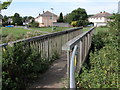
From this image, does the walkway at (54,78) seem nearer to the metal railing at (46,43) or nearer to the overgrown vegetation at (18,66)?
the overgrown vegetation at (18,66)

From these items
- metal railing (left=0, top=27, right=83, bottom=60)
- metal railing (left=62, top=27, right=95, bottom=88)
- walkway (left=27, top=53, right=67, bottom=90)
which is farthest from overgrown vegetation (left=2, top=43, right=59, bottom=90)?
metal railing (left=62, top=27, right=95, bottom=88)

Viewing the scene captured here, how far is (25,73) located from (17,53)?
1.58 ft

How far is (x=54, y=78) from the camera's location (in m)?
4.15

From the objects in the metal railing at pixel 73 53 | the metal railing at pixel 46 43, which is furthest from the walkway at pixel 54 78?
the metal railing at pixel 46 43

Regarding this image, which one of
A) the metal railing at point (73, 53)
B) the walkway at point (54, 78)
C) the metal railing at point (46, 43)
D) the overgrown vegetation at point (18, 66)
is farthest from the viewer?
the metal railing at point (46, 43)

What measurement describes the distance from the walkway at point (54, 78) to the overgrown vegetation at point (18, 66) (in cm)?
23

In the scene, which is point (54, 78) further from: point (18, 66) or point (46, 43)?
point (46, 43)

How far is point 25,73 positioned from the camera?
3.62m

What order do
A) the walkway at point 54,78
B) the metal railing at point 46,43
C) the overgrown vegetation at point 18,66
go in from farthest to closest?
the metal railing at point 46,43, the walkway at point 54,78, the overgrown vegetation at point 18,66

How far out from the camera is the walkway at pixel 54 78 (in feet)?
12.1

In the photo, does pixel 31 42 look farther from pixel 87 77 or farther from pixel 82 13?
pixel 82 13

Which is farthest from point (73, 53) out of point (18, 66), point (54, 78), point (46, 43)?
point (46, 43)

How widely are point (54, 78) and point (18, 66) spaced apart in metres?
1.06

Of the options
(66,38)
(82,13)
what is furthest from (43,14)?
(66,38)
